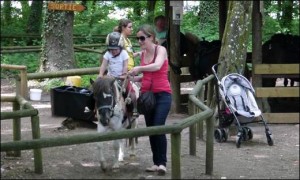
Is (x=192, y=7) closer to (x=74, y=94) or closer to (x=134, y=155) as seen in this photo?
(x=74, y=94)

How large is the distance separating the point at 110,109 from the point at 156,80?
0.57m

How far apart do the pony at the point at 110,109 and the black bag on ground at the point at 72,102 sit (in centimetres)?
249

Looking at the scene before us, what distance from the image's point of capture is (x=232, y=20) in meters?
9.25

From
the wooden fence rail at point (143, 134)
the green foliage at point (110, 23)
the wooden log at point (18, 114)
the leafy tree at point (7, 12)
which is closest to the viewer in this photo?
the wooden fence rail at point (143, 134)

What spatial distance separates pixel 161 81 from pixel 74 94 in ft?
11.3

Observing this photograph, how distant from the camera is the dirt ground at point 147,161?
6.02 metres

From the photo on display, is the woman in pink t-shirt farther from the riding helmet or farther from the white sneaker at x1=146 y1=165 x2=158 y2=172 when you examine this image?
the riding helmet

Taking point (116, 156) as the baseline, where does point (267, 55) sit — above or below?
above

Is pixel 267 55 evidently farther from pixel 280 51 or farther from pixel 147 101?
pixel 147 101

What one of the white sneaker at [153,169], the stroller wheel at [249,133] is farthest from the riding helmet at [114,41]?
the stroller wheel at [249,133]

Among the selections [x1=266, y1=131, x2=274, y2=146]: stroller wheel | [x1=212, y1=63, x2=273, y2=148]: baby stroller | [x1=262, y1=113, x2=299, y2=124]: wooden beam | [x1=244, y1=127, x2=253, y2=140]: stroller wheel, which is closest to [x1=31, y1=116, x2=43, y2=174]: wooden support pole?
[x1=212, y1=63, x2=273, y2=148]: baby stroller

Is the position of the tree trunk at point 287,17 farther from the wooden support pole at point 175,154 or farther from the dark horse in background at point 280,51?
the wooden support pole at point 175,154

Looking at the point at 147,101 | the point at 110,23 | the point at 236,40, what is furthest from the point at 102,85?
the point at 110,23

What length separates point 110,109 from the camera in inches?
234
